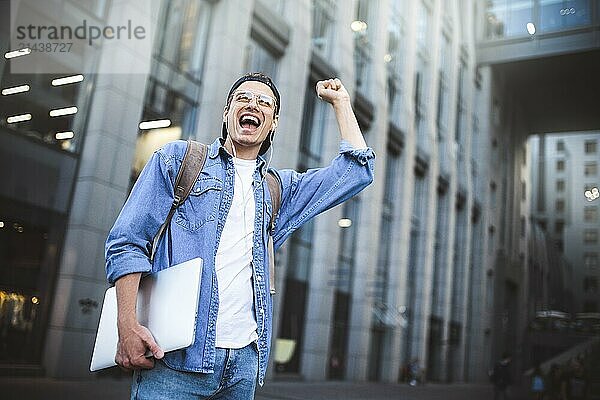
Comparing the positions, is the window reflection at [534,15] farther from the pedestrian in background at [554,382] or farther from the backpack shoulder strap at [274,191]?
the backpack shoulder strap at [274,191]

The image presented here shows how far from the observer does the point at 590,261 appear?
1145 cm

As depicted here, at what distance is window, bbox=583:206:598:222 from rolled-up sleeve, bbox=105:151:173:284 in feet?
37.5

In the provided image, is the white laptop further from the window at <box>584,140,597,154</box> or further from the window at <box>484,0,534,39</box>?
the window at <box>484,0,534,39</box>

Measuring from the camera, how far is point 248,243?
164 cm

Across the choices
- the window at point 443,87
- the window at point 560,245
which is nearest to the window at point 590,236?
the window at point 560,245

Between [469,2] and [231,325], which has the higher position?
[469,2]

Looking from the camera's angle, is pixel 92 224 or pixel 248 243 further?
pixel 92 224

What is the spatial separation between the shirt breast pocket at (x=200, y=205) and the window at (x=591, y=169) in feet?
37.1

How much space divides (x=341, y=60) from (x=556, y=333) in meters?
7.31

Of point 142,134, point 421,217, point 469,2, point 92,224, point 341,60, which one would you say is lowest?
point 92,224

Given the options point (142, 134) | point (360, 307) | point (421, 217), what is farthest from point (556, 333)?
point (421, 217)

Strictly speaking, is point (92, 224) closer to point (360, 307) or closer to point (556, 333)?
point (556, 333)

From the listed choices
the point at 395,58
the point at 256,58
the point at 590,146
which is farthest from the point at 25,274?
the point at 395,58

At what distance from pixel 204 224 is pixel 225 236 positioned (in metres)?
0.07
